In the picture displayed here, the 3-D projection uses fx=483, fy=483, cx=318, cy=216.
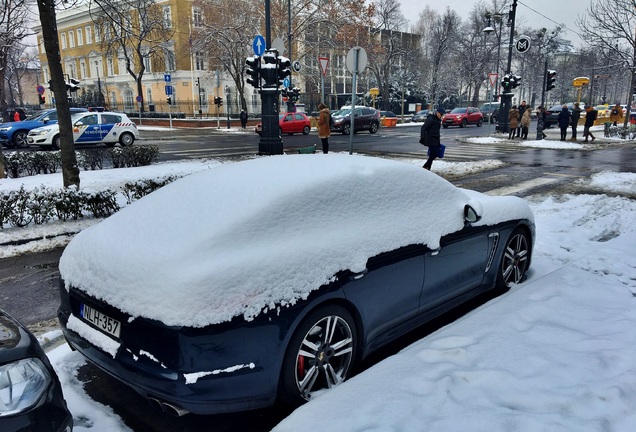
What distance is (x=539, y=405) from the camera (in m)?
2.77

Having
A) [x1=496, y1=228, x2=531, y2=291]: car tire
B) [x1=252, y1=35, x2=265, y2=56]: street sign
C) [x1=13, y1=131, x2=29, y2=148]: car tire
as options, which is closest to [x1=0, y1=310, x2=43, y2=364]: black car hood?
[x1=496, y1=228, x2=531, y2=291]: car tire

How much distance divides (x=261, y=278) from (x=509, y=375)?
1.72m

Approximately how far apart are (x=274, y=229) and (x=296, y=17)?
41.3 metres

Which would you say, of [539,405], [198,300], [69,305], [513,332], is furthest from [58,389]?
[513,332]

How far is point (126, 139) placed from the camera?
850 inches

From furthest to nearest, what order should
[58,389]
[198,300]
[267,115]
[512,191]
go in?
[267,115] → [512,191] → [198,300] → [58,389]

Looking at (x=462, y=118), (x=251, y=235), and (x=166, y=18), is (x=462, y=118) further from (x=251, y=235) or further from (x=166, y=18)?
(x=251, y=235)

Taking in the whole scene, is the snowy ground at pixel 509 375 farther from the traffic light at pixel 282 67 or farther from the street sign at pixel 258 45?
the street sign at pixel 258 45

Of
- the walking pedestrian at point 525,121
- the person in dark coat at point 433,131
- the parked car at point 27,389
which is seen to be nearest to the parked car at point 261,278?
the parked car at point 27,389

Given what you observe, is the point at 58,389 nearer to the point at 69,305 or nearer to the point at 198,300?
the point at 198,300

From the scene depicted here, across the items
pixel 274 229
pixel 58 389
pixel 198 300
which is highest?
pixel 274 229

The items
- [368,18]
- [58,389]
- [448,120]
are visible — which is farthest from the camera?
[368,18]

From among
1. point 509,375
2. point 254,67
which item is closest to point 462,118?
point 254,67

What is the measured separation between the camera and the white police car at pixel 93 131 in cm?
1975
